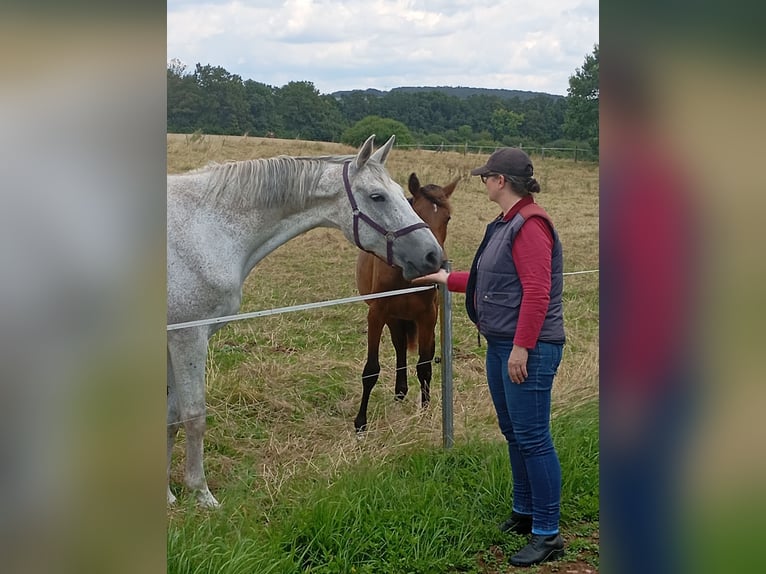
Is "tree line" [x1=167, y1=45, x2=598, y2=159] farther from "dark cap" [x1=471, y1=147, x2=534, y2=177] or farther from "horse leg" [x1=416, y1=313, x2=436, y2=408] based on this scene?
"dark cap" [x1=471, y1=147, x2=534, y2=177]

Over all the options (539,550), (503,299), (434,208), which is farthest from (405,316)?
(539,550)

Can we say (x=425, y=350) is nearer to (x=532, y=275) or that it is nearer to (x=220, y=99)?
(x=532, y=275)

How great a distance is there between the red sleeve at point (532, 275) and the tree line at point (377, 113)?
1541 centimetres

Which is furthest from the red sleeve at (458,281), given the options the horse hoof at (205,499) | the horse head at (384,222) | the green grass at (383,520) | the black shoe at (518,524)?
the horse hoof at (205,499)

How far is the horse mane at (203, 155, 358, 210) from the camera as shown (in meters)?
3.63

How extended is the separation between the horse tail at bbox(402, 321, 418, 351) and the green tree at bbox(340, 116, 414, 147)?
618 inches

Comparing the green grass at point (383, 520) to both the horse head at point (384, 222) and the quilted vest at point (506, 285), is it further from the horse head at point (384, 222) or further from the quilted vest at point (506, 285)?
the horse head at point (384, 222)

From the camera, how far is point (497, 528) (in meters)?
3.47

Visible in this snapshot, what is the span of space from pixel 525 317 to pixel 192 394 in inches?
59.4

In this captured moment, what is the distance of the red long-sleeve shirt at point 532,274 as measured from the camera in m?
2.91

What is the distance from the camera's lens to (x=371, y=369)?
469 centimetres
